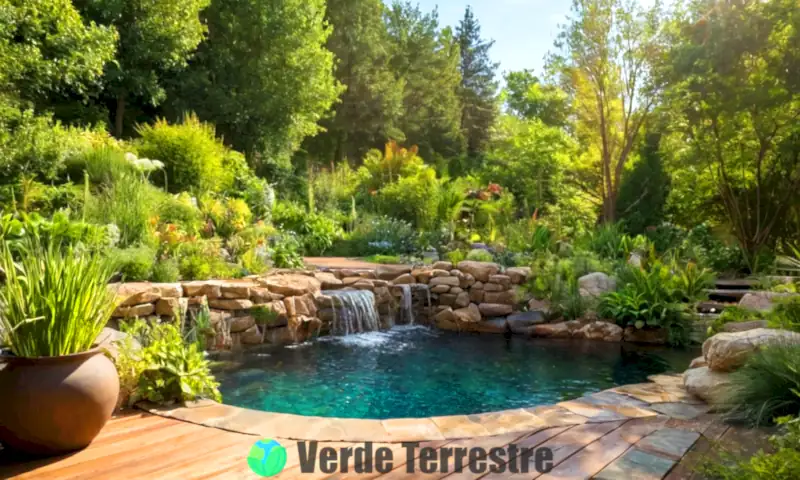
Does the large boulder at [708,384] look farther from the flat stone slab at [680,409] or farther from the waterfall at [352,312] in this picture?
the waterfall at [352,312]

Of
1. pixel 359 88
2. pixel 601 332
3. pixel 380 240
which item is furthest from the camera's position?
pixel 359 88

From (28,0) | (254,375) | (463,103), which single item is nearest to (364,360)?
(254,375)

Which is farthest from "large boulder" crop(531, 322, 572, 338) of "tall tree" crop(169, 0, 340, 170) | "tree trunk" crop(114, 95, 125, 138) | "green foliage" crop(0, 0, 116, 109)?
"tree trunk" crop(114, 95, 125, 138)

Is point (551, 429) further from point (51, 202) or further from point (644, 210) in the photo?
point (644, 210)

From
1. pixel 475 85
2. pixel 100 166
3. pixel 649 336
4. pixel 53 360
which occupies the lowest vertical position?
pixel 649 336

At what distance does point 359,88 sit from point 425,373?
16.0m

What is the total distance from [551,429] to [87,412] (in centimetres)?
227

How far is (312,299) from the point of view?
6.29 metres

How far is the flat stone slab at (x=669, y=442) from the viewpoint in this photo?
96.5 inches

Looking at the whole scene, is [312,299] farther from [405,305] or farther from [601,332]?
[601,332]

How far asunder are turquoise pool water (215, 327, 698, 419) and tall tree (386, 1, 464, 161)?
17.0 metres

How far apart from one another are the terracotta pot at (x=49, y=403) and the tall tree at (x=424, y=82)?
20.2 meters

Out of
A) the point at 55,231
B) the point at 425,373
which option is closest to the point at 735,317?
the point at 425,373

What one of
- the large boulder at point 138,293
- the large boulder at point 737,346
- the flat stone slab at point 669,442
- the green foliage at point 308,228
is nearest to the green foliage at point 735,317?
the large boulder at point 737,346
